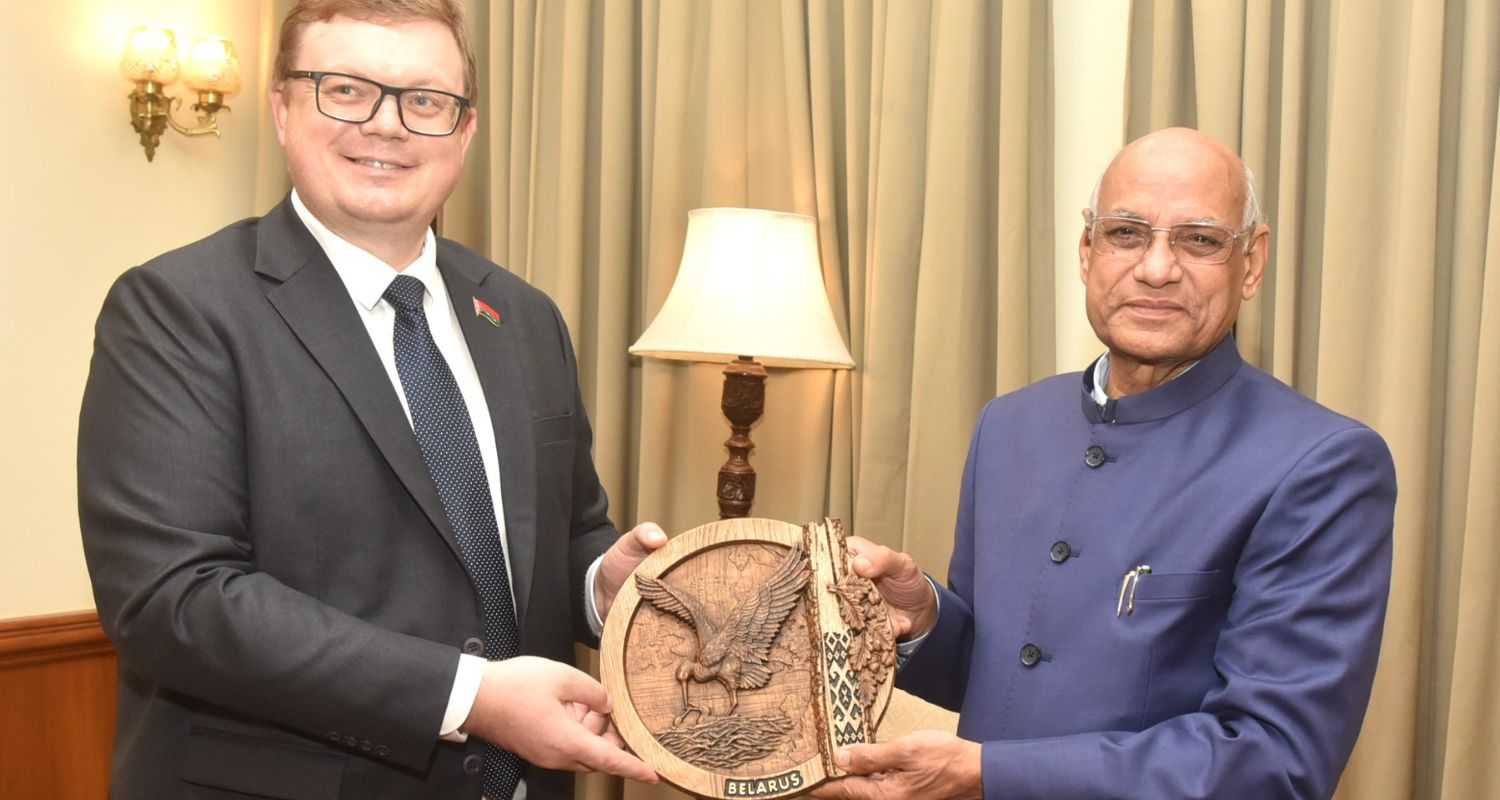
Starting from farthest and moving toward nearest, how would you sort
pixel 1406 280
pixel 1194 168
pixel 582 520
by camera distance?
pixel 1406 280 < pixel 582 520 < pixel 1194 168

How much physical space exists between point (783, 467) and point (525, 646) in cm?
160

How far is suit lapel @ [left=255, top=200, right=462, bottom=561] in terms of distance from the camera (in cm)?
190

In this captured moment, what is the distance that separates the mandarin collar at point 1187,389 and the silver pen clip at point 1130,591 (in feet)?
0.81

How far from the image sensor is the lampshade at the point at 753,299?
122 inches

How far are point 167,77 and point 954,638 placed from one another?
3.18 meters

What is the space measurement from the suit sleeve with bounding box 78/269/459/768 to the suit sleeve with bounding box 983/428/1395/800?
82 cm

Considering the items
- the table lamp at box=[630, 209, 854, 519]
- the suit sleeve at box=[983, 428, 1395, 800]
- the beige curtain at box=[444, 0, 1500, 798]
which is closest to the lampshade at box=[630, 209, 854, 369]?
the table lamp at box=[630, 209, 854, 519]

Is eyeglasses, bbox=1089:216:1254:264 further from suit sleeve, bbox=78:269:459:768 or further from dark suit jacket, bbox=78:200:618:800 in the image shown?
suit sleeve, bbox=78:269:459:768

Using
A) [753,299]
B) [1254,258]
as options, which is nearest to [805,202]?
[753,299]

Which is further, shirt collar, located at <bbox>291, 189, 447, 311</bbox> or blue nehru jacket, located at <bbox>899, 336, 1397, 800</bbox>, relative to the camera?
shirt collar, located at <bbox>291, 189, 447, 311</bbox>

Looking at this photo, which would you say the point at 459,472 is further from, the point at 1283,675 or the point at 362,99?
the point at 1283,675

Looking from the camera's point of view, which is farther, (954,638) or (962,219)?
(962,219)

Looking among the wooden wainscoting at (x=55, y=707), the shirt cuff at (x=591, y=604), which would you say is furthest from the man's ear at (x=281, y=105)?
the wooden wainscoting at (x=55, y=707)

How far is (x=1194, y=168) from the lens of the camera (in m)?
1.98
